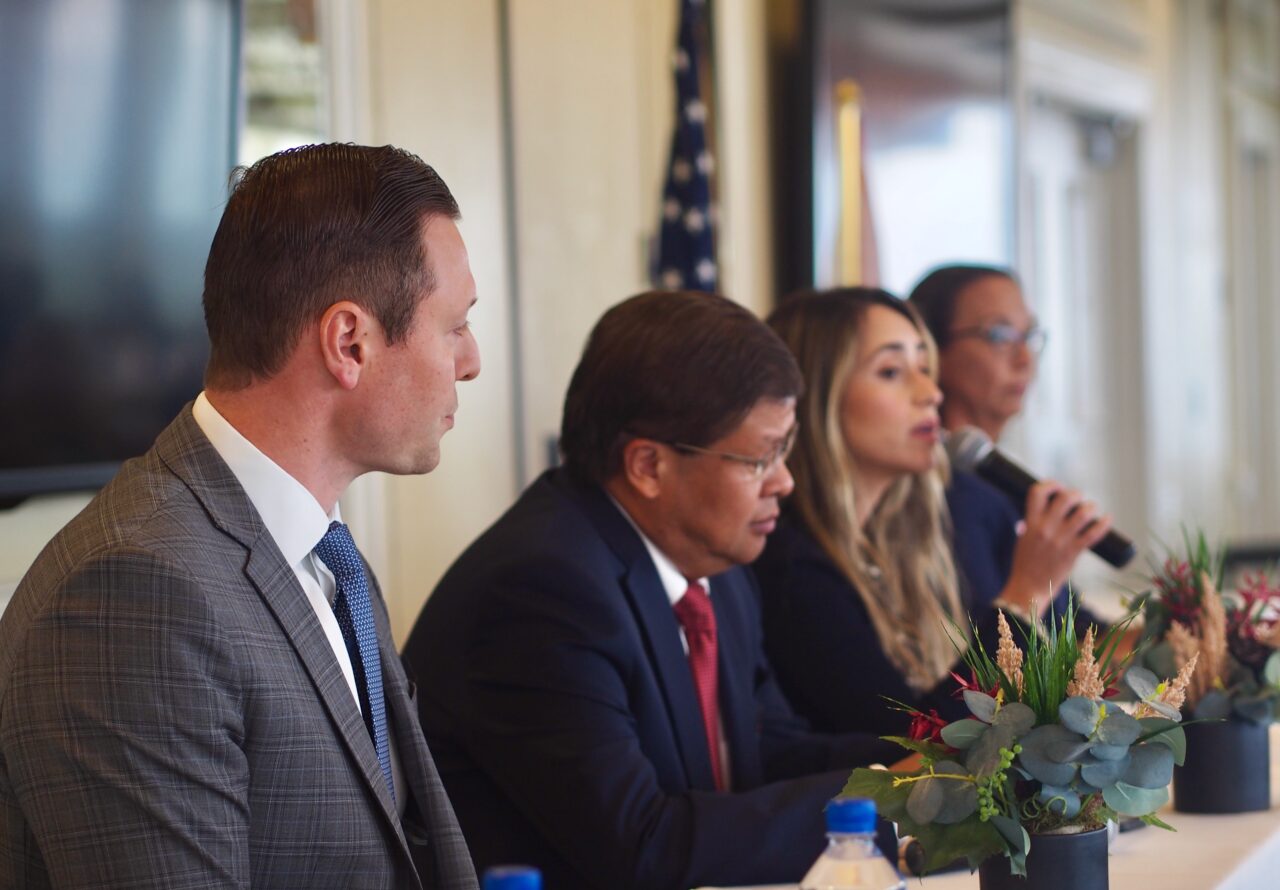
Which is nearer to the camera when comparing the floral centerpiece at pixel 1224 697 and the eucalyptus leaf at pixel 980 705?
the eucalyptus leaf at pixel 980 705

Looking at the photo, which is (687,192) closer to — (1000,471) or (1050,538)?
(1000,471)

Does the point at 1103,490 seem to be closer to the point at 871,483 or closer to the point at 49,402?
the point at 871,483

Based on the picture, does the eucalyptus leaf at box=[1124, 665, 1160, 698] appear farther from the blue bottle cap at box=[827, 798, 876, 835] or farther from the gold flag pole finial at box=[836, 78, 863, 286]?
the gold flag pole finial at box=[836, 78, 863, 286]

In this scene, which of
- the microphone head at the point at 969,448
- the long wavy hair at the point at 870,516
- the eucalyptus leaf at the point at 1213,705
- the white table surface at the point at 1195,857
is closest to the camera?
the white table surface at the point at 1195,857

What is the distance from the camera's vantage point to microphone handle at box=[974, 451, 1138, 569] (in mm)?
2459

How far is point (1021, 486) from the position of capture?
2631 millimetres

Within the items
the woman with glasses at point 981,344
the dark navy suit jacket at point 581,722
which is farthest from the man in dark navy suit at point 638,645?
the woman with glasses at point 981,344

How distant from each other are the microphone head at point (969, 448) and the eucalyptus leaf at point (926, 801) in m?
1.47

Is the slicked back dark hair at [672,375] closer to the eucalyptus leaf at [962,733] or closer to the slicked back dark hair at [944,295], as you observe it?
the eucalyptus leaf at [962,733]

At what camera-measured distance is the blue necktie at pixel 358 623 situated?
1520 mm

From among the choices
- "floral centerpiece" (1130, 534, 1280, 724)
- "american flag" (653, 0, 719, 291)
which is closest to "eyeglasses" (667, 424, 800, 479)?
"floral centerpiece" (1130, 534, 1280, 724)

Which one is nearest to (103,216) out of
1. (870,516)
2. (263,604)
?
(263,604)

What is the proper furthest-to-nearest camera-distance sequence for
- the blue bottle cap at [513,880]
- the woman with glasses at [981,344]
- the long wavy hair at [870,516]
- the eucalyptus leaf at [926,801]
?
1. the woman with glasses at [981,344]
2. the long wavy hair at [870,516]
3. the eucalyptus leaf at [926,801]
4. the blue bottle cap at [513,880]

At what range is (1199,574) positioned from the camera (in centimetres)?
204
